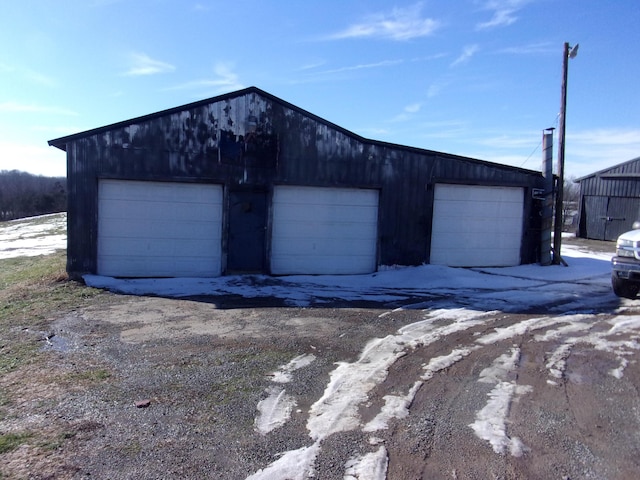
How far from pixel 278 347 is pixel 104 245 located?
663 centimetres

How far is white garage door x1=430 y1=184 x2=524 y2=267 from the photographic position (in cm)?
1301

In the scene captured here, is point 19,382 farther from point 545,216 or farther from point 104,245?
point 545,216

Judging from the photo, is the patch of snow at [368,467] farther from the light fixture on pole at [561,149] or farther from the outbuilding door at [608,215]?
the outbuilding door at [608,215]

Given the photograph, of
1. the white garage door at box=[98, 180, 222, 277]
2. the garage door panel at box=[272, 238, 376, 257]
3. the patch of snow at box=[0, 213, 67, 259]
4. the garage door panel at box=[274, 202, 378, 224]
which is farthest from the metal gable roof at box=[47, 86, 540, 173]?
the patch of snow at box=[0, 213, 67, 259]

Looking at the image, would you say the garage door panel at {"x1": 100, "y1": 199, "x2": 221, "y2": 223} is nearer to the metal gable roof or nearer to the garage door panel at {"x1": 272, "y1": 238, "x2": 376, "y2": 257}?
the metal gable roof

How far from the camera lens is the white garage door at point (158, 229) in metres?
10.9

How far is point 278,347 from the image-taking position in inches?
Result: 237

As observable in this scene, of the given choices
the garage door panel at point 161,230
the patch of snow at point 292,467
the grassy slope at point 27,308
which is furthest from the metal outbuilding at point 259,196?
the patch of snow at point 292,467

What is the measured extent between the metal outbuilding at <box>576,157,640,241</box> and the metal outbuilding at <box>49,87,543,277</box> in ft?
46.0

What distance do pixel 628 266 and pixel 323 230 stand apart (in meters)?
6.46

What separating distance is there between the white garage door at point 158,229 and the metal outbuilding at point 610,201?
21152mm

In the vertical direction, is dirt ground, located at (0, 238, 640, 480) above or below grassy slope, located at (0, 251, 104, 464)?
above

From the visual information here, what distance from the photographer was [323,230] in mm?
12094

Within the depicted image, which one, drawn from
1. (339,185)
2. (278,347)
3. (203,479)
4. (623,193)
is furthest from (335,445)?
(623,193)
